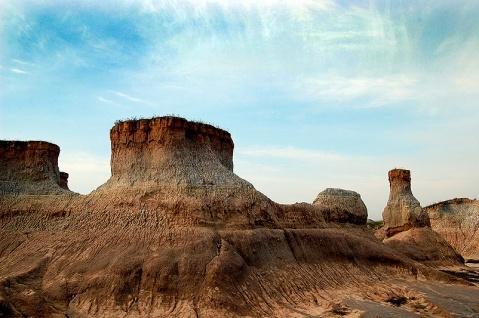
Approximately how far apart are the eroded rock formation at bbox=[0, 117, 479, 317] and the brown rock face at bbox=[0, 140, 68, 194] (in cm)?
148

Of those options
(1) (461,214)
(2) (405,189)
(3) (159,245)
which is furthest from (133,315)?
(1) (461,214)

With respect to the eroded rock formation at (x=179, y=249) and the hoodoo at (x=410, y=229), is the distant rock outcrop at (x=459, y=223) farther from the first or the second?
the eroded rock formation at (x=179, y=249)

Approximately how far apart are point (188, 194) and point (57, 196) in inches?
240

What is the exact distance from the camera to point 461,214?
51.7 meters

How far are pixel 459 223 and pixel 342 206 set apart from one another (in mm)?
30564

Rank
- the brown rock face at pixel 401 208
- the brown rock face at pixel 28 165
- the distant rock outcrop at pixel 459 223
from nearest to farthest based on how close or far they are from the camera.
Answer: the brown rock face at pixel 28 165 → the brown rock face at pixel 401 208 → the distant rock outcrop at pixel 459 223

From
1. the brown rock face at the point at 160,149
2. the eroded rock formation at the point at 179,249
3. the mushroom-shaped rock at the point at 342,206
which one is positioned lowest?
the eroded rock formation at the point at 179,249

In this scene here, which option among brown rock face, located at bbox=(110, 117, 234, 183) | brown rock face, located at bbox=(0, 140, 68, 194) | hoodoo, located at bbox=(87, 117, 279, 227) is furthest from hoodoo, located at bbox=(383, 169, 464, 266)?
brown rock face, located at bbox=(0, 140, 68, 194)

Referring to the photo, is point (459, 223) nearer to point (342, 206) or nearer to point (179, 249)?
point (342, 206)

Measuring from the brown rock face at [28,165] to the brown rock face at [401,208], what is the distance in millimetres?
26677

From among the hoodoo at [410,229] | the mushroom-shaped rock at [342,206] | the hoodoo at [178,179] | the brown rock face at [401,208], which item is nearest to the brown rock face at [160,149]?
the hoodoo at [178,179]

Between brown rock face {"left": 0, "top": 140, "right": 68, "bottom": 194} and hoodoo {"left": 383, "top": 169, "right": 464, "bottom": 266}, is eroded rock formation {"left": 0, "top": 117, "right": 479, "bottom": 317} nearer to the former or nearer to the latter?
brown rock face {"left": 0, "top": 140, "right": 68, "bottom": 194}

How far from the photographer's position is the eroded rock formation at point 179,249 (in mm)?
16203

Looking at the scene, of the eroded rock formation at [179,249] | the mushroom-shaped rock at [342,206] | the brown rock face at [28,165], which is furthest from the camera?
the mushroom-shaped rock at [342,206]
